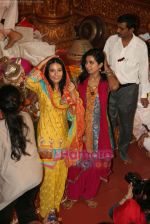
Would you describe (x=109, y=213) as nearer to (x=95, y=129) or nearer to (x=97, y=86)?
(x=95, y=129)

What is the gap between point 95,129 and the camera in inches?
140

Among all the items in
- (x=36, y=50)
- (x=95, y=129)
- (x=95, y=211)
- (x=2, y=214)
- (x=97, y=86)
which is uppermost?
(x=36, y=50)

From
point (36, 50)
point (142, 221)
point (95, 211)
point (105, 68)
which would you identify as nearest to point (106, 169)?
point (95, 211)

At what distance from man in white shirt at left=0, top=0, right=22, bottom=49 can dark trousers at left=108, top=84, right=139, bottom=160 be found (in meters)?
1.31

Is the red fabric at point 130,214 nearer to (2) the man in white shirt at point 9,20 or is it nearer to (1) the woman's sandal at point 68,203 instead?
(1) the woman's sandal at point 68,203

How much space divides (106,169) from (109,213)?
0.46m

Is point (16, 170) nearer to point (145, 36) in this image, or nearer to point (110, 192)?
point (110, 192)

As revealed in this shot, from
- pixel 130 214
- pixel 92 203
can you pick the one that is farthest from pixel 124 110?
pixel 130 214

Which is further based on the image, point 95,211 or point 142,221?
point 95,211

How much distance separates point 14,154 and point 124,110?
6.09ft

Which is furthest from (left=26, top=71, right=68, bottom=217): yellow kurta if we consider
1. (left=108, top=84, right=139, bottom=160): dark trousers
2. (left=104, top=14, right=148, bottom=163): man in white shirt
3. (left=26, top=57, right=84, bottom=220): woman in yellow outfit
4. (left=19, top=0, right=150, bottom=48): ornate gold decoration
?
(left=19, top=0, right=150, bottom=48): ornate gold decoration

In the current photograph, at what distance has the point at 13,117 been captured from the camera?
8.86ft

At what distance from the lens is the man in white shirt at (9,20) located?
430 cm

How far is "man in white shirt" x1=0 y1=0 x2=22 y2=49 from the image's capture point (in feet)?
14.1
